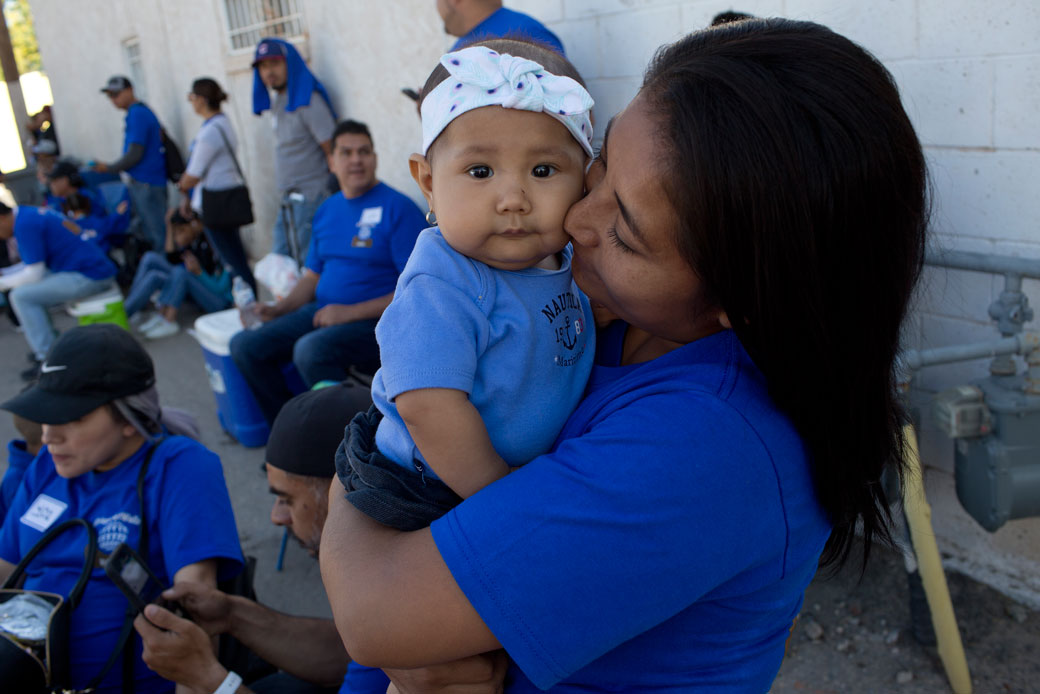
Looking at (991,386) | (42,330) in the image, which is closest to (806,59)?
(991,386)

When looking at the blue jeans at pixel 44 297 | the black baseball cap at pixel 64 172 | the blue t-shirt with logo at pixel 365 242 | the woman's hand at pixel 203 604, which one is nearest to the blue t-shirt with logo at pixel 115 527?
the woman's hand at pixel 203 604

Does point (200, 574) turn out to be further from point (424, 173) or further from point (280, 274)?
point (280, 274)

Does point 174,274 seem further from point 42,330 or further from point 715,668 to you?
point 715,668

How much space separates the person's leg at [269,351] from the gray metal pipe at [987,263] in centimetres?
364

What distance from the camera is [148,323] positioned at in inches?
335

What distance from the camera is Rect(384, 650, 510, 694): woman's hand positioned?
1.15 m

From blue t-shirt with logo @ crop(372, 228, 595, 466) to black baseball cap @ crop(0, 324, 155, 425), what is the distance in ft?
5.36

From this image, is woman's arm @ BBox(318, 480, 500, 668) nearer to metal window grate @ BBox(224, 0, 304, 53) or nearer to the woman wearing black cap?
the woman wearing black cap

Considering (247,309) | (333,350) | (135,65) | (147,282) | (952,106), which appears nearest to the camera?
(952,106)

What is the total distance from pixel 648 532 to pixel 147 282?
855cm

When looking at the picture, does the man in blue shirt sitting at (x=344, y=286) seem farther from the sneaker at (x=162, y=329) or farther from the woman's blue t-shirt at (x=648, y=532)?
the woman's blue t-shirt at (x=648, y=532)

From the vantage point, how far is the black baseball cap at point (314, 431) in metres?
2.43

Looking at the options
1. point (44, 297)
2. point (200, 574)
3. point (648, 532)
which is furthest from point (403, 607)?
point (44, 297)

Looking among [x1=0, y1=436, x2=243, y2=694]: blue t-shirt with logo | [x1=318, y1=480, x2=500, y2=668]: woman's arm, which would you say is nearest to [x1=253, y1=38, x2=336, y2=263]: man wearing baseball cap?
[x1=0, y1=436, x2=243, y2=694]: blue t-shirt with logo
